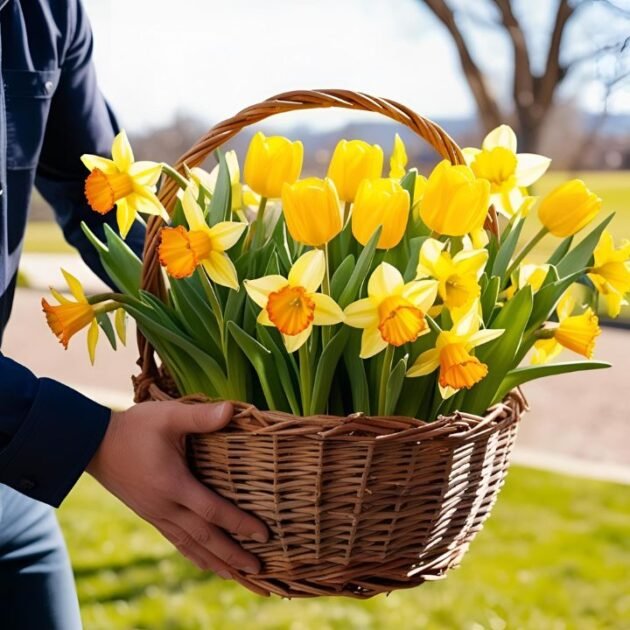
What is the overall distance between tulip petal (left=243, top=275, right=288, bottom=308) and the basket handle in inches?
7.4

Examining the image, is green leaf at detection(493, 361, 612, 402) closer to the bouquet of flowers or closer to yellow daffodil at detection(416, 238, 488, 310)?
the bouquet of flowers

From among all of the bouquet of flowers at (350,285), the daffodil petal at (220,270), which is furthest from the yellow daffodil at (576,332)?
the daffodil petal at (220,270)

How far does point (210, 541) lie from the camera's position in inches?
38.3

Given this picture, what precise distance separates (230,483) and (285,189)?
0.96 feet

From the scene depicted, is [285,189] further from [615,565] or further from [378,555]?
[615,565]

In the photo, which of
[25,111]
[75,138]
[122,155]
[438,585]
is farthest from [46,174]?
[438,585]

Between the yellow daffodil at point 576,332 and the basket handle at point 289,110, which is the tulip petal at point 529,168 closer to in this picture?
the basket handle at point 289,110

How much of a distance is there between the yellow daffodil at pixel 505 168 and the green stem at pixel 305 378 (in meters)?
0.31

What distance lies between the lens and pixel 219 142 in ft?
3.48

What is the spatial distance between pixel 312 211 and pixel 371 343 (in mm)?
130

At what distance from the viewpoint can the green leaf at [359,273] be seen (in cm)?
89

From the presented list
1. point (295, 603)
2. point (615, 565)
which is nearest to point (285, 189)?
point (295, 603)

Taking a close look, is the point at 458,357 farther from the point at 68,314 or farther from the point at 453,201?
the point at 68,314

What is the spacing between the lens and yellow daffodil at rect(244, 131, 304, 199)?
100cm
